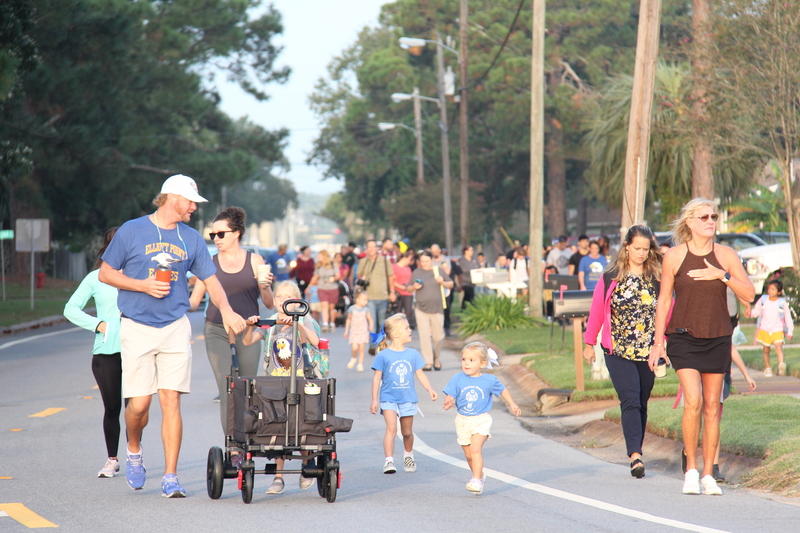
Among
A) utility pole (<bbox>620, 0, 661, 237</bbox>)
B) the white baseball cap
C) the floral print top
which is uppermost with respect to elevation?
utility pole (<bbox>620, 0, 661, 237</bbox>)

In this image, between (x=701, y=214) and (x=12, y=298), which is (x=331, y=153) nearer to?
(x=12, y=298)

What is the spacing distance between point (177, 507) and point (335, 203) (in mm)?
122211

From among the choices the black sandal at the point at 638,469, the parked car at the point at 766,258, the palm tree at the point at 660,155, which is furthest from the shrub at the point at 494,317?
the black sandal at the point at 638,469

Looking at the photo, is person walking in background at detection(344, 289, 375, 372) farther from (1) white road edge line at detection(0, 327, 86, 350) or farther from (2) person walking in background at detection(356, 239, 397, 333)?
(1) white road edge line at detection(0, 327, 86, 350)

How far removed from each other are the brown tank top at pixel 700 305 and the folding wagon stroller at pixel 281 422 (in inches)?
100

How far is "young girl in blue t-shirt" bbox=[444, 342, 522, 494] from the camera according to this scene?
7.70 meters

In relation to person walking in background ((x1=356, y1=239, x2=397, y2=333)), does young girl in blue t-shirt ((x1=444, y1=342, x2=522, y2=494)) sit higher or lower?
lower

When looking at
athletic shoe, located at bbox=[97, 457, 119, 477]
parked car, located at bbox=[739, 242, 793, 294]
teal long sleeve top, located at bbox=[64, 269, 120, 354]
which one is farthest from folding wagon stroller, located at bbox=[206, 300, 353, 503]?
parked car, located at bbox=[739, 242, 793, 294]

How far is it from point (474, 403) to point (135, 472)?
93.7 inches

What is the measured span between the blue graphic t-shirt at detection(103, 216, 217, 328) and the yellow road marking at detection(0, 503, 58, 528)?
53.6 inches

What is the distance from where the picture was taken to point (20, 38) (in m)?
25.1

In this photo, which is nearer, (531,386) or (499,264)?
(531,386)

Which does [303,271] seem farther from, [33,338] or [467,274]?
[33,338]

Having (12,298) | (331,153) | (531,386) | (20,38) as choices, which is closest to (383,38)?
(331,153)
